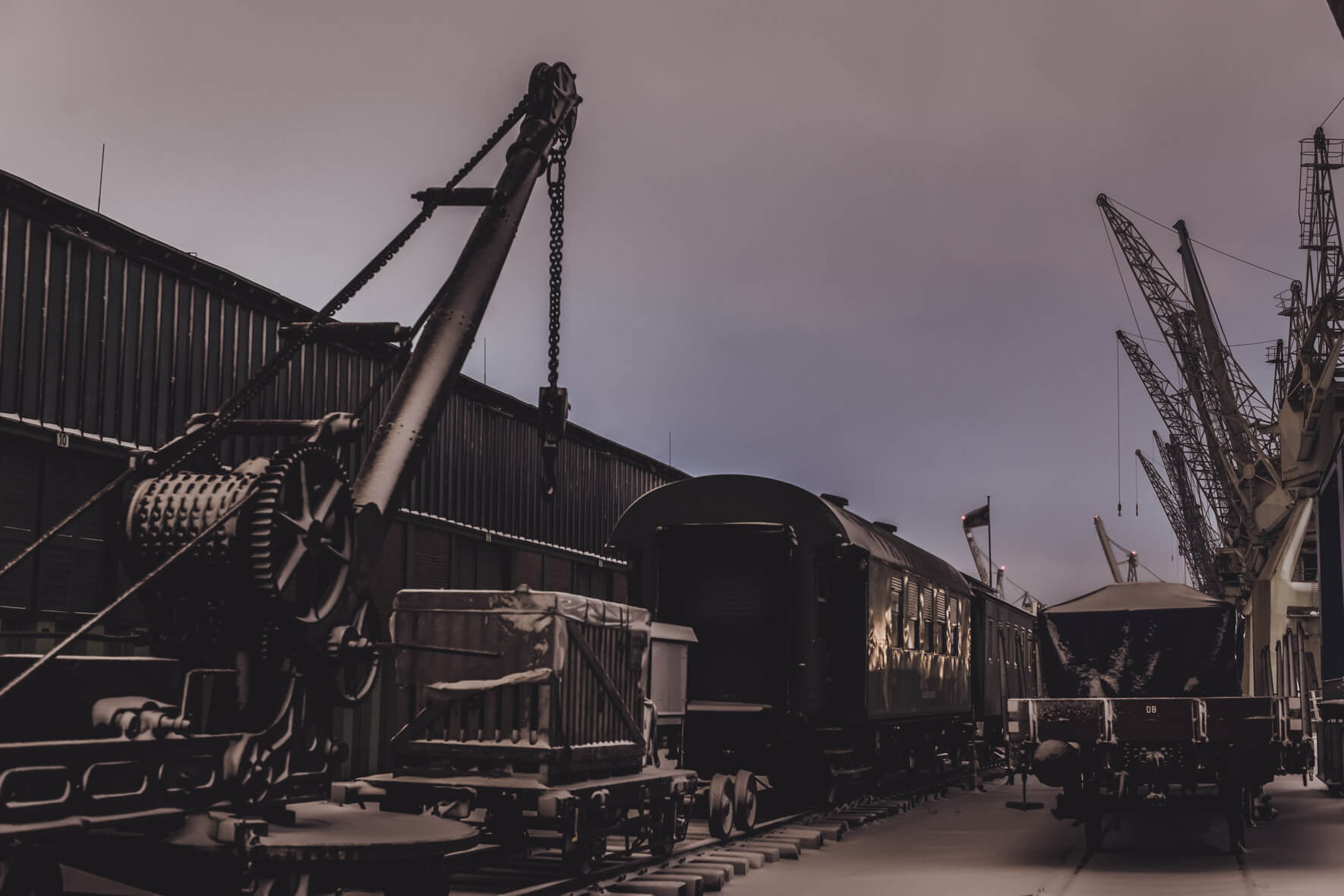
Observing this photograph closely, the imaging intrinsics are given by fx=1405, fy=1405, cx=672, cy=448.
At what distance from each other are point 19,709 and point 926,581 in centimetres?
1622

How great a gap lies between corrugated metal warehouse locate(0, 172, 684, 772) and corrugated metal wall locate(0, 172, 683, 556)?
2 cm

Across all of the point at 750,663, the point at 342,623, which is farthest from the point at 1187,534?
the point at 342,623

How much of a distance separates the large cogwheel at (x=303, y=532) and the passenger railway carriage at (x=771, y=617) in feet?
24.4

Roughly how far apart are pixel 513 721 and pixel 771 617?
5991mm

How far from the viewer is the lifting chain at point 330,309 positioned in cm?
817

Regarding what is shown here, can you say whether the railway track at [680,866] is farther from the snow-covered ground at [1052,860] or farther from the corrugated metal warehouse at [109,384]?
the corrugated metal warehouse at [109,384]

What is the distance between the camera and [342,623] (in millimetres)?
8266

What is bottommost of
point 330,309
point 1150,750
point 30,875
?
point 30,875

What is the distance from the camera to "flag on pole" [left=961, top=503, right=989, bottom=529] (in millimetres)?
44281

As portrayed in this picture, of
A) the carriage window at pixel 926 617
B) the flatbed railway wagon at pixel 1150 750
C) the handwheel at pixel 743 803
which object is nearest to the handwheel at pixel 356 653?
the handwheel at pixel 743 803

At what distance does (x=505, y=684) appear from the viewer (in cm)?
1041

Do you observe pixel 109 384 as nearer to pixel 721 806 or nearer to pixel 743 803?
pixel 721 806

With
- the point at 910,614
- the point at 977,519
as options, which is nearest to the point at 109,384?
the point at 910,614

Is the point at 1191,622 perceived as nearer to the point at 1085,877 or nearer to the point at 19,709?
the point at 1085,877
